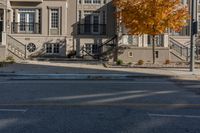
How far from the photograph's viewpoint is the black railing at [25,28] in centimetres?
4100

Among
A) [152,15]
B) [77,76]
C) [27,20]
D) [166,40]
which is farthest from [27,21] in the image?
[77,76]

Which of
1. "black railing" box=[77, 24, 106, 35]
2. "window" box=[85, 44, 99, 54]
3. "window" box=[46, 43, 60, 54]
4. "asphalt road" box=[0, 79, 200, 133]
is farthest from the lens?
"black railing" box=[77, 24, 106, 35]

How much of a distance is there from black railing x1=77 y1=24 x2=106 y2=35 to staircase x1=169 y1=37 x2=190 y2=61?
671cm

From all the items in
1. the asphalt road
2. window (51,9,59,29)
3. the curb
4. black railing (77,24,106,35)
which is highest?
window (51,9,59,29)

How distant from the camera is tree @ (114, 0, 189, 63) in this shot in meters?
31.6

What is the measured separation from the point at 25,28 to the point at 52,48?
10.8 ft

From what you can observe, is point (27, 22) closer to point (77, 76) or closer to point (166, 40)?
point (166, 40)

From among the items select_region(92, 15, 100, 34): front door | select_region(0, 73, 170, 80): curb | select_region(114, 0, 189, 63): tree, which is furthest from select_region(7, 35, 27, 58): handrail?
select_region(0, 73, 170, 80): curb

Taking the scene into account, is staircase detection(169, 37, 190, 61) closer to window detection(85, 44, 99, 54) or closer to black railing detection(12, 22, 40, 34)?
window detection(85, 44, 99, 54)

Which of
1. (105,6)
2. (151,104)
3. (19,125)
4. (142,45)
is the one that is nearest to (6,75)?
(151,104)

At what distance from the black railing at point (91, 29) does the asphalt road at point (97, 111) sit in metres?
27.1

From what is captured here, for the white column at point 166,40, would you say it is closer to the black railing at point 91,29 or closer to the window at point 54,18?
the black railing at point 91,29

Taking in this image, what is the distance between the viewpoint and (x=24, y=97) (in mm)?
13016

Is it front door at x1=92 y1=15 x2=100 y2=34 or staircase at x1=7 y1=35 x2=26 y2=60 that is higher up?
front door at x1=92 y1=15 x2=100 y2=34
